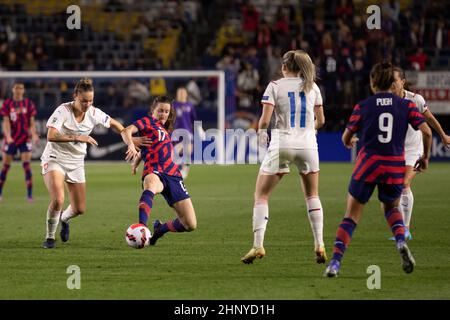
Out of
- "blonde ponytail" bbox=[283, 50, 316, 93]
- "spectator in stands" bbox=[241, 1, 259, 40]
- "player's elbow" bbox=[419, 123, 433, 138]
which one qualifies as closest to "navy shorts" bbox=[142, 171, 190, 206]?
"blonde ponytail" bbox=[283, 50, 316, 93]

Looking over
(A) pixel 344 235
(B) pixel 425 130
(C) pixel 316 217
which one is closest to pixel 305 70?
(B) pixel 425 130

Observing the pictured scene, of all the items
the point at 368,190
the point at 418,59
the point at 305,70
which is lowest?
the point at 368,190

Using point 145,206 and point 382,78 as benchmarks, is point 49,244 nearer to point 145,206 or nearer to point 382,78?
point 145,206

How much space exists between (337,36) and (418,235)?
57.8 ft

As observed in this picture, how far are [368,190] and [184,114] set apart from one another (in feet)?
41.5

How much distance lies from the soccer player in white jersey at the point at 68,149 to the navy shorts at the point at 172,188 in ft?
2.94

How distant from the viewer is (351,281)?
27.1ft

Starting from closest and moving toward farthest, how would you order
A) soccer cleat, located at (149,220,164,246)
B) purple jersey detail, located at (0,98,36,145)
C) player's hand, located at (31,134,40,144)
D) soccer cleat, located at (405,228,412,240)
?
soccer cleat, located at (149,220,164,246) < soccer cleat, located at (405,228,412,240) < player's hand, located at (31,134,40,144) < purple jersey detail, located at (0,98,36,145)

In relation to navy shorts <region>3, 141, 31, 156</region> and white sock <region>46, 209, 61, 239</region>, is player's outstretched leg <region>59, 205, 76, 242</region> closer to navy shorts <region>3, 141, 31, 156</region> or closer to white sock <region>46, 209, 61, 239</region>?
white sock <region>46, 209, 61, 239</region>

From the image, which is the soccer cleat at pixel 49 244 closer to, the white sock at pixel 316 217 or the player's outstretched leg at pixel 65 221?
the player's outstretched leg at pixel 65 221

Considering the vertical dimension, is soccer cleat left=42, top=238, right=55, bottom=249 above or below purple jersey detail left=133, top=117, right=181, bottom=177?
below

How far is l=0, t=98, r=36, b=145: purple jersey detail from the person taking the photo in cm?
1709

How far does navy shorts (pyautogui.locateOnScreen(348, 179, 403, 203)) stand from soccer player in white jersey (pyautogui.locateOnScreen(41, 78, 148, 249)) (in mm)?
3382

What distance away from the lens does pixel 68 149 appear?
36.2ft
